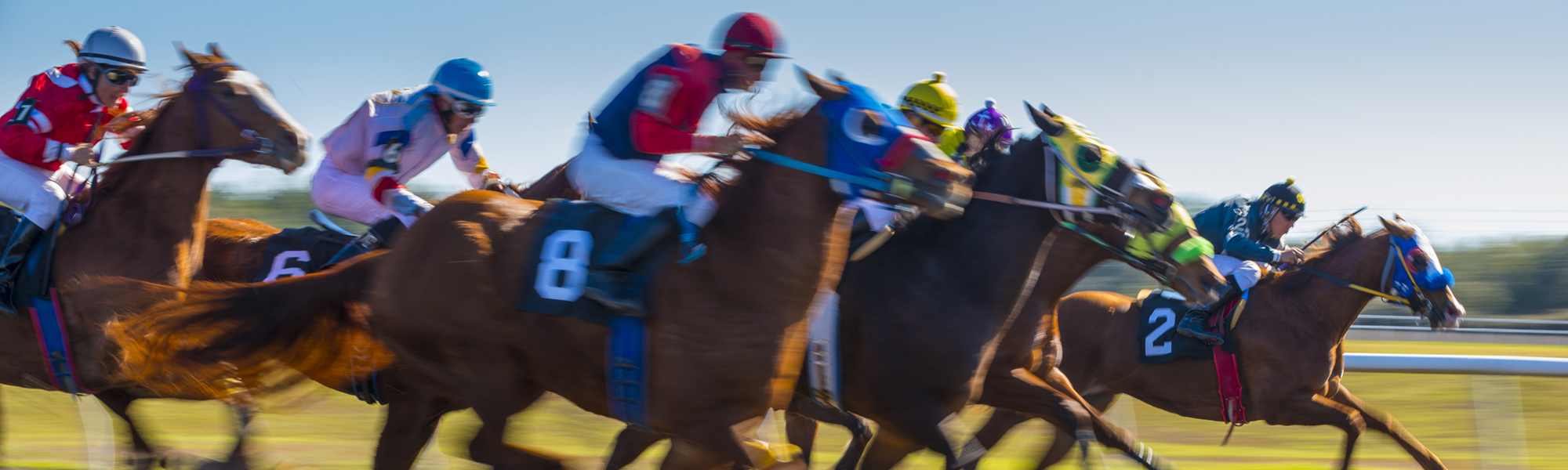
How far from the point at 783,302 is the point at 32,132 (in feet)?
10.9

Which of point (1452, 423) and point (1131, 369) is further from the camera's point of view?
point (1452, 423)

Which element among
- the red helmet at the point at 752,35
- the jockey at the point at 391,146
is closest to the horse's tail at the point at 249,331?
the jockey at the point at 391,146

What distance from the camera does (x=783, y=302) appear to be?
10.6 feet

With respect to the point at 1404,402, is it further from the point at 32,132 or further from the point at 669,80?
the point at 32,132

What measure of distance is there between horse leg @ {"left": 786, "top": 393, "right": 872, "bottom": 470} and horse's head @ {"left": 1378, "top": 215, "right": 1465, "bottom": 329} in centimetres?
325

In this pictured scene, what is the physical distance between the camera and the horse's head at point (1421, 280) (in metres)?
6.26

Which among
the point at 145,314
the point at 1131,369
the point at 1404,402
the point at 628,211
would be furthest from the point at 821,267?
the point at 1404,402

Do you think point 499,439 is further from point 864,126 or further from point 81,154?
point 81,154

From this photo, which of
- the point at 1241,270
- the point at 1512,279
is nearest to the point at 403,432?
the point at 1241,270

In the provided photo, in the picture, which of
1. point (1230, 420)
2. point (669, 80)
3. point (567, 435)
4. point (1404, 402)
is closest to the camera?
point (669, 80)

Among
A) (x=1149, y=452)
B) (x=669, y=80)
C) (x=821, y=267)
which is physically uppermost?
(x=669, y=80)

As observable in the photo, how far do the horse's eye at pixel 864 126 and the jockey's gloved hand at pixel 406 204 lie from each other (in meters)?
2.04

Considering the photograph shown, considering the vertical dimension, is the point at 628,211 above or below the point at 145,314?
above

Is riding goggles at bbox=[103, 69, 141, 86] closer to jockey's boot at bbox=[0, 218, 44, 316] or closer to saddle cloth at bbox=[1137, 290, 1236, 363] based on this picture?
jockey's boot at bbox=[0, 218, 44, 316]
